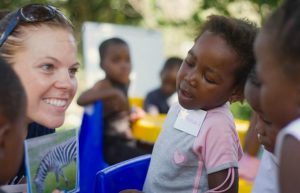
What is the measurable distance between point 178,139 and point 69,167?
A: 0.42 m

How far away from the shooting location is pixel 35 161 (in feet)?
5.46

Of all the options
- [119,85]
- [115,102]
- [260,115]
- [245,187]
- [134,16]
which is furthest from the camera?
[134,16]

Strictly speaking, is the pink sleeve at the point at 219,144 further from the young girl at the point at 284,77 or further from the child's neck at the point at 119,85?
the child's neck at the point at 119,85

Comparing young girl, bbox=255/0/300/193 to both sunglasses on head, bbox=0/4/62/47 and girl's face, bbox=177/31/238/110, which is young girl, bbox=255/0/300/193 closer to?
girl's face, bbox=177/31/238/110

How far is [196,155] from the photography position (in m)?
1.76

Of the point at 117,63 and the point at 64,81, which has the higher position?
the point at 64,81

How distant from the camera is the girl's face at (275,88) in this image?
3.86 ft

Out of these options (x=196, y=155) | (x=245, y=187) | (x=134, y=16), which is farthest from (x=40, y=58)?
(x=134, y=16)

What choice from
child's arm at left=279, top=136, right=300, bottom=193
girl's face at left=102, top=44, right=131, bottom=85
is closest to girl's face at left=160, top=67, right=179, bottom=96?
girl's face at left=102, top=44, right=131, bottom=85

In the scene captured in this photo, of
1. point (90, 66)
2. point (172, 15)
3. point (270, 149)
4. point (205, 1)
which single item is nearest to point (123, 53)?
point (205, 1)

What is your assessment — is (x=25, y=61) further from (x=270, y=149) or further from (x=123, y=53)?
(x=123, y=53)

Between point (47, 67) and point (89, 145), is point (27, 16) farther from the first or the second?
point (89, 145)

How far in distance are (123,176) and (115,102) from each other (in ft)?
6.36

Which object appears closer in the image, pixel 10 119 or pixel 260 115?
pixel 10 119
